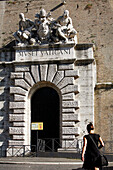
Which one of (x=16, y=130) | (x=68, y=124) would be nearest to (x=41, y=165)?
(x=68, y=124)

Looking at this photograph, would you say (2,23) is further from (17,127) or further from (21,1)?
(17,127)

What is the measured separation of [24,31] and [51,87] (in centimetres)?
348

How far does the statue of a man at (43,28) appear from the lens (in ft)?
65.9

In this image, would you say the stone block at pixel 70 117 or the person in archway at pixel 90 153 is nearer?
the person in archway at pixel 90 153

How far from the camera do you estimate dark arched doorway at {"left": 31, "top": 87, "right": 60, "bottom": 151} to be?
20.0m

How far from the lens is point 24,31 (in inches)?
802

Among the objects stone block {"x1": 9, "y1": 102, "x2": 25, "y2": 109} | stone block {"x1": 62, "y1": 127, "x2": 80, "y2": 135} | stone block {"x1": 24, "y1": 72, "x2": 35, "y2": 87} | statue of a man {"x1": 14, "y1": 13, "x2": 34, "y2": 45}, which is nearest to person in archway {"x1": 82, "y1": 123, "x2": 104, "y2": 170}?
stone block {"x1": 62, "y1": 127, "x2": 80, "y2": 135}

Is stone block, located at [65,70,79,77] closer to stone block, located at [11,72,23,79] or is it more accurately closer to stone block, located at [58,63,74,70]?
stone block, located at [58,63,74,70]

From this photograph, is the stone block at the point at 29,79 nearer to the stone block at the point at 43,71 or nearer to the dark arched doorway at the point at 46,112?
the stone block at the point at 43,71

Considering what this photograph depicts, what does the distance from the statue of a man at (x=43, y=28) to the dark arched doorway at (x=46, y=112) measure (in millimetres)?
2786

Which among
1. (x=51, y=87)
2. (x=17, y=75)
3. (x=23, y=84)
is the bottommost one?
(x=51, y=87)

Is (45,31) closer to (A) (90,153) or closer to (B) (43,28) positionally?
(B) (43,28)

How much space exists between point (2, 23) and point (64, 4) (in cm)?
402

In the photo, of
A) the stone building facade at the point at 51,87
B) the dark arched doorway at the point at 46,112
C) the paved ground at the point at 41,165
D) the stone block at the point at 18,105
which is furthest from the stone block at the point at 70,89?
the paved ground at the point at 41,165
